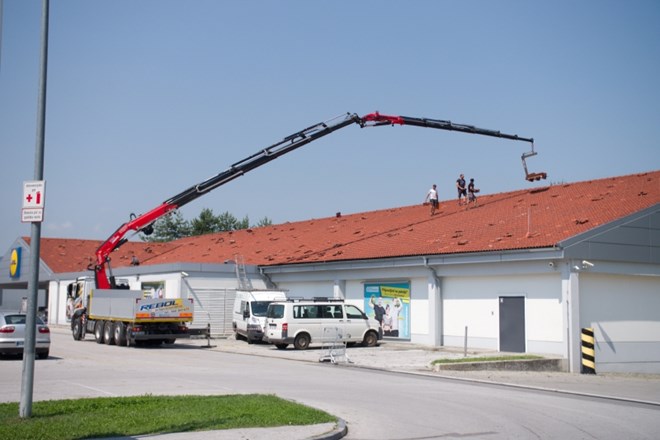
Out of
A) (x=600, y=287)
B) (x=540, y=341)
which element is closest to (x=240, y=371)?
(x=540, y=341)

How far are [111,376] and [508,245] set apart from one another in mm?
15116

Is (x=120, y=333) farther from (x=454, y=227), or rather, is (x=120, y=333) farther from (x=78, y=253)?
(x=78, y=253)

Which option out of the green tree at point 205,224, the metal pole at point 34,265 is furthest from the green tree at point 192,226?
the metal pole at point 34,265

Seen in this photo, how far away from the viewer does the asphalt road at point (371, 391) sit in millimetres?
12680

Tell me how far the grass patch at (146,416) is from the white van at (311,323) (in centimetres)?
1523

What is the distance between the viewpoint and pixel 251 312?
3344 centimetres

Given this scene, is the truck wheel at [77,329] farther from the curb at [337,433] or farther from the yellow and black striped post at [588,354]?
the curb at [337,433]

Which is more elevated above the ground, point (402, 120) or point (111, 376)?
point (402, 120)

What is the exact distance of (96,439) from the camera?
10.4 m

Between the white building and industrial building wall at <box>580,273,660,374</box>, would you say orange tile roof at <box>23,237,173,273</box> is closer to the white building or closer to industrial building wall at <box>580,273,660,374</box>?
the white building

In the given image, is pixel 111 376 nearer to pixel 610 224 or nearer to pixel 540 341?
pixel 540 341

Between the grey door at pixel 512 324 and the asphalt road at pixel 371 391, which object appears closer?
the asphalt road at pixel 371 391

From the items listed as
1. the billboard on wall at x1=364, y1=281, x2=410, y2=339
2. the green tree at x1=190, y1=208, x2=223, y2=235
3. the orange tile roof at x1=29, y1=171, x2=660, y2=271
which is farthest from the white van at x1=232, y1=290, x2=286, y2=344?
the green tree at x1=190, y1=208, x2=223, y2=235

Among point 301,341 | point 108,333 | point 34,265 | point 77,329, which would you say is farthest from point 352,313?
point 34,265
